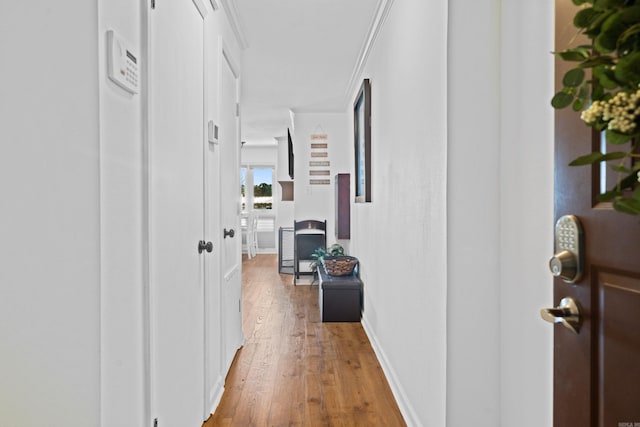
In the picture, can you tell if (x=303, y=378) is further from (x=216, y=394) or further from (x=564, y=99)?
(x=564, y=99)

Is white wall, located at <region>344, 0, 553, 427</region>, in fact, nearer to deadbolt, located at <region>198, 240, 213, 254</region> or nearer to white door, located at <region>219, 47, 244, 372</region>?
deadbolt, located at <region>198, 240, 213, 254</region>

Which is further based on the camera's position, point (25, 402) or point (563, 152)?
point (563, 152)

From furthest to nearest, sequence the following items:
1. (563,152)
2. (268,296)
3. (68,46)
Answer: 1. (268,296)
2. (563,152)
3. (68,46)

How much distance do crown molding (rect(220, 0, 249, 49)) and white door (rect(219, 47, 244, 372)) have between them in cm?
28

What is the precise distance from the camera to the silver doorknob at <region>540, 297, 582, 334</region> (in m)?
0.97

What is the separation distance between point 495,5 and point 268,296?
4496mm

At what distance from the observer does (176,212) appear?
1.77 m

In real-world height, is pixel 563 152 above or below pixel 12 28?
below

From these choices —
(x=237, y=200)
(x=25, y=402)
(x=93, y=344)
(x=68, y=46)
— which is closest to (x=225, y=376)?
(x=237, y=200)

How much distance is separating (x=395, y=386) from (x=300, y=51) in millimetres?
2908

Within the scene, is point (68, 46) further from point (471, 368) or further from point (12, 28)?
point (471, 368)

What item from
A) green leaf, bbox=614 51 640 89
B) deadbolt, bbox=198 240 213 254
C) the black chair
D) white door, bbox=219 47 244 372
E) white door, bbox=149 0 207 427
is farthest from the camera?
the black chair

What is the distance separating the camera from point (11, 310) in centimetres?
74

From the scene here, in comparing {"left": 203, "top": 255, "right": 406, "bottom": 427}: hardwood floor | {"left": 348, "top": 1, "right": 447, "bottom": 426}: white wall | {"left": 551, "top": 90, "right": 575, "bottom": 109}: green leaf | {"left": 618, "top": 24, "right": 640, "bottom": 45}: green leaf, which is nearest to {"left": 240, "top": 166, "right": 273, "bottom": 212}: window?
{"left": 203, "top": 255, "right": 406, "bottom": 427}: hardwood floor
